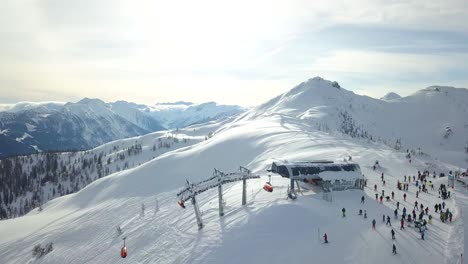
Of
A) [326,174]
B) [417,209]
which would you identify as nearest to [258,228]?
[326,174]

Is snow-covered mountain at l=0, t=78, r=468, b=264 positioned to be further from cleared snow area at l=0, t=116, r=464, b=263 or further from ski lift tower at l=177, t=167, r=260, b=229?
ski lift tower at l=177, t=167, r=260, b=229

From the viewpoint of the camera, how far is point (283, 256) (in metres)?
40.7

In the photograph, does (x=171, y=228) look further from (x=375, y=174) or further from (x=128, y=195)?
(x=128, y=195)

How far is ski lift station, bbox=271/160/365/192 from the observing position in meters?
56.2

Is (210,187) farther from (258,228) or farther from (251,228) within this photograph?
(258,228)

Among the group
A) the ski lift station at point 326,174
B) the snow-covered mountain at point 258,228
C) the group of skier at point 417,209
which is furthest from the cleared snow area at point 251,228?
the ski lift station at point 326,174

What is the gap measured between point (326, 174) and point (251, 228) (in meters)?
16.0

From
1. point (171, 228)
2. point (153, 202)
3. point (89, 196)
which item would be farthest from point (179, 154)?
point (171, 228)

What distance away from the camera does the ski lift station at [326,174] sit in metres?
56.2

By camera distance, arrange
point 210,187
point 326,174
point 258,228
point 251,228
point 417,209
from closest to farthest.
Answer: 1. point 258,228
2. point 251,228
3. point 417,209
4. point 210,187
5. point 326,174

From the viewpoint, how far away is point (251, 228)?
4675cm

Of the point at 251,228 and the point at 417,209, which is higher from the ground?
the point at 417,209

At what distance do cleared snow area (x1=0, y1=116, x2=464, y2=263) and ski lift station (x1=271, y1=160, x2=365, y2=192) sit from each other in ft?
4.83

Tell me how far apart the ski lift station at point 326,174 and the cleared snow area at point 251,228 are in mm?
1471
